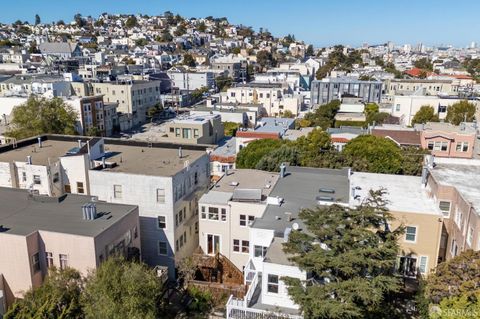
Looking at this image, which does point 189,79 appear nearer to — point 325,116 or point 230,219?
point 325,116

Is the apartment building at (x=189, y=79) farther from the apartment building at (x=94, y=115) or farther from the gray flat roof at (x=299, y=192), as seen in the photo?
the gray flat roof at (x=299, y=192)

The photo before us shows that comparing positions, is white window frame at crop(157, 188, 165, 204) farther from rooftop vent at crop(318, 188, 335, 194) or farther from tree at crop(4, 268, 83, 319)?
rooftop vent at crop(318, 188, 335, 194)

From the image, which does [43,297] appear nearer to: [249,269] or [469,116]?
[249,269]

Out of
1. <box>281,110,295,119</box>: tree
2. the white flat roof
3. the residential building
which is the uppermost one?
the residential building

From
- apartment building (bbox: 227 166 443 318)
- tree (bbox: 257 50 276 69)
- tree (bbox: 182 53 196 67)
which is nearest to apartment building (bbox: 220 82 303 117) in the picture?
apartment building (bbox: 227 166 443 318)

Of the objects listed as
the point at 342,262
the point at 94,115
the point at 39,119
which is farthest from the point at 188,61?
the point at 342,262
